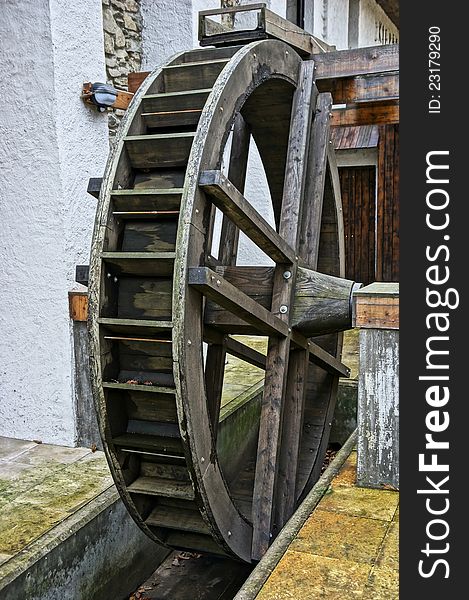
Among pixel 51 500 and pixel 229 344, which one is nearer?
pixel 51 500

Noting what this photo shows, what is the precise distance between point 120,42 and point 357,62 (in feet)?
7.76

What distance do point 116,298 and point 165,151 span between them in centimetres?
72

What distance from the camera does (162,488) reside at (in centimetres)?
313

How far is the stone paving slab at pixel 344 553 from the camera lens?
2465 mm

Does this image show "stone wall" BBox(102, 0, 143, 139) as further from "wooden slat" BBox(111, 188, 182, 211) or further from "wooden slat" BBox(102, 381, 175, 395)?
"wooden slat" BBox(102, 381, 175, 395)

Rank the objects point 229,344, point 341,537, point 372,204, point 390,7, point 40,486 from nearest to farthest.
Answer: point 341,537 → point 40,486 → point 229,344 → point 372,204 → point 390,7

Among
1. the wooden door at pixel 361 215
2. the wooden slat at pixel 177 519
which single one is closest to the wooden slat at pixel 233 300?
the wooden slat at pixel 177 519

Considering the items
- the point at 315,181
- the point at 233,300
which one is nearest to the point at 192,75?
the point at 315,181

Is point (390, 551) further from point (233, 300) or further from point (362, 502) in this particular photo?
point (233, 300)

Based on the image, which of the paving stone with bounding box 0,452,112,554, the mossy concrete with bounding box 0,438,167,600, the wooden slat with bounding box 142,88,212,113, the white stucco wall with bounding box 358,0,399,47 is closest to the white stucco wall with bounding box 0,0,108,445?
the mossy concrete with bounding box 0,438,167,600

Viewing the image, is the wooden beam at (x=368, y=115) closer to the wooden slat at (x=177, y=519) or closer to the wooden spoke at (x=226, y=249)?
the wooden spoke at (x=226, y=249)

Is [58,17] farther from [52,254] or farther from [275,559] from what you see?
[275,559]

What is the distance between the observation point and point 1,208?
14.1 ft

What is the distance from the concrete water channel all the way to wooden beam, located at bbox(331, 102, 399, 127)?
2.26 m
